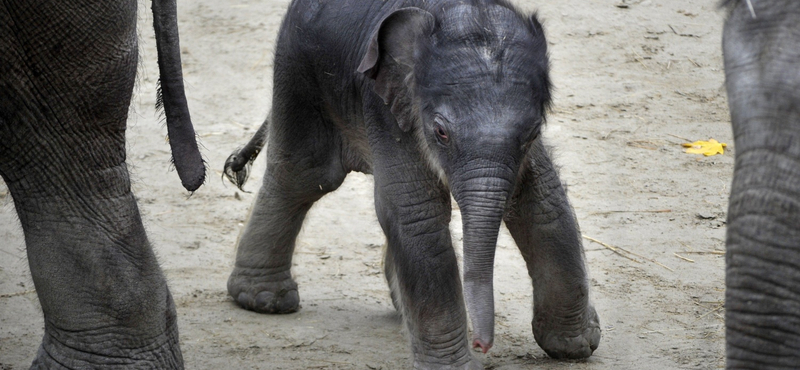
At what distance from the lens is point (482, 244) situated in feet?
9.54

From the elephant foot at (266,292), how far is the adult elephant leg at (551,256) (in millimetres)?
1075

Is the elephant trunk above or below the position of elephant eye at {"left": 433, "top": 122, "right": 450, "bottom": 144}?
below

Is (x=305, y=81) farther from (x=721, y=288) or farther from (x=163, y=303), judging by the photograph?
(x=721, y=288)

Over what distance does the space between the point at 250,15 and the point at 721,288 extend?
4.66 metres

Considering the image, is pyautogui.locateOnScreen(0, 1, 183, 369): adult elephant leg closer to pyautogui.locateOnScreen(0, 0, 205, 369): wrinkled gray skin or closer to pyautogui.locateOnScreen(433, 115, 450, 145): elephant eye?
pyautogui.locateOnScreen(0, 0, 205, 369): wrinkled gray skin

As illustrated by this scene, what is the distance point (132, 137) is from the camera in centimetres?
622

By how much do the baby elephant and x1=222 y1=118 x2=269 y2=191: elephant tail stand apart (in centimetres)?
33

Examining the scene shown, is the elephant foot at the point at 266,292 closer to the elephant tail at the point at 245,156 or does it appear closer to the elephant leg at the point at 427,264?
the elephant tail at the point at 245,156

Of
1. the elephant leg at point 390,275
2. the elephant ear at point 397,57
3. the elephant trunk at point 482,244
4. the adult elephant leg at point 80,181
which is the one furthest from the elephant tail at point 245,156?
the elephant trunk at point 482,244

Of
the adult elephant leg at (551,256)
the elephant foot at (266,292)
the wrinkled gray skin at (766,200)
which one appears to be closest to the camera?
the wrinkled gray skin at (766,200)

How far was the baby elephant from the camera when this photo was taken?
2965 mm

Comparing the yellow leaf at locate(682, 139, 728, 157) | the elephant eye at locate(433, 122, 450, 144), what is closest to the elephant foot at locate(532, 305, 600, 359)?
the elephant eye at locate(433, 122, 450, 144)

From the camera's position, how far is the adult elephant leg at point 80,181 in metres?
2.77

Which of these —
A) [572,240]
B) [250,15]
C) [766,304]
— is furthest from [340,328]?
[250,15]
